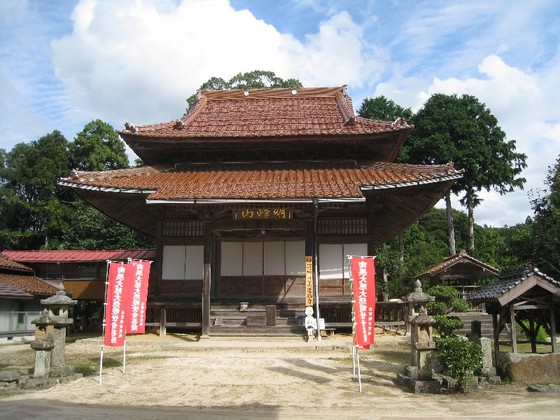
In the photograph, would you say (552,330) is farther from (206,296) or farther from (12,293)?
(12,293)

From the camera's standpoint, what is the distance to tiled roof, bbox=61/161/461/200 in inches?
597

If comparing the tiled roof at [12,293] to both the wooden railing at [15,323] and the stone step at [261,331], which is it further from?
the stone step at [261,331]

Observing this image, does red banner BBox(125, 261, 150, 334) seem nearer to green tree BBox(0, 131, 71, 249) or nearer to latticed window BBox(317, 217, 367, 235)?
latticed window BBox(317, 217, 367, 235)

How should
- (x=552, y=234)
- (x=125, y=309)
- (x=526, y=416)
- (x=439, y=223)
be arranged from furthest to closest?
(x=439, y=223)
(x=552, y=234)
(x=125, y=309)
(x=526, y=416)

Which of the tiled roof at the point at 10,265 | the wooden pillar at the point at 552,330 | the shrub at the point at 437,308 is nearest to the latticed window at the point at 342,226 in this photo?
the shrub at the point at 437,308

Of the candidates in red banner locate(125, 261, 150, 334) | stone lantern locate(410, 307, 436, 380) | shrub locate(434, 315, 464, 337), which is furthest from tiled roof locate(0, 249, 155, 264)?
stone lantern locate(410, 307, 436, 380)

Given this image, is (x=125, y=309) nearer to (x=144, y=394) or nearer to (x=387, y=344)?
(x=144, y=394)

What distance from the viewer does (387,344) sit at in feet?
48.6

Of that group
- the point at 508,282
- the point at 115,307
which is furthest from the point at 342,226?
the point at 115,307

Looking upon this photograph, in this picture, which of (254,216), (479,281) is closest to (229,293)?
(254,216)

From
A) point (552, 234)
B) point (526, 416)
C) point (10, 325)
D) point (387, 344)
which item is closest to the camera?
point (526, 416)

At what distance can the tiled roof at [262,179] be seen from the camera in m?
15.2

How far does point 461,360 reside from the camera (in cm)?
854

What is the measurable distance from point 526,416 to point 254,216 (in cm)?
1018
